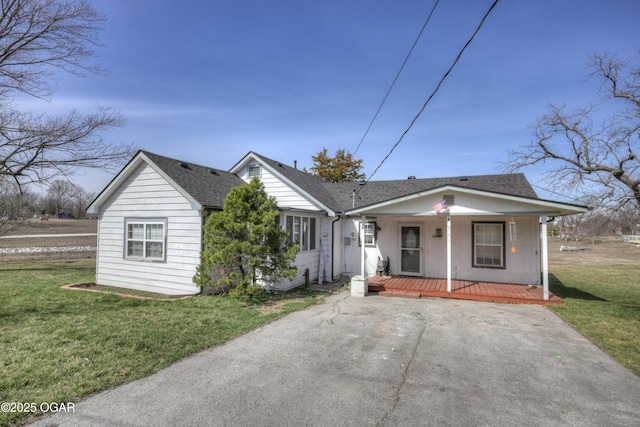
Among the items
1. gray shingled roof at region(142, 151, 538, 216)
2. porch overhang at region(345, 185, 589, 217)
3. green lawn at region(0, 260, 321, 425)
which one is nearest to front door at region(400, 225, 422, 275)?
→ gray shingled roof at region(142, 151, 538, 216)

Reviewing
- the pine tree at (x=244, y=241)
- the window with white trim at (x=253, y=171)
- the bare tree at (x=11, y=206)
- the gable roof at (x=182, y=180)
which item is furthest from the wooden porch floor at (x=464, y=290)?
the bare tree at (x=11, y=206)

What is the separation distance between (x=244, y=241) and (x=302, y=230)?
314 cm

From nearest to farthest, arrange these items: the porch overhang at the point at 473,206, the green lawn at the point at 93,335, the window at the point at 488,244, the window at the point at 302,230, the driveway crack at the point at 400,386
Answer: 1. the driveway crack at the point at 400,386
2. the green lawn at the point at 93,335
3. the porch overhang at the point at 473,206
4. the window at the point at 302,230
5. the window at the point at 488,244

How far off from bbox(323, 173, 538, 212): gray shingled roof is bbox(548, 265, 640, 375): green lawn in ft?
13.2

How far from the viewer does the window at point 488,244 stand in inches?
452

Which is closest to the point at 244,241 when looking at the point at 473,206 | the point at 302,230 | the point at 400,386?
the point at 302,230

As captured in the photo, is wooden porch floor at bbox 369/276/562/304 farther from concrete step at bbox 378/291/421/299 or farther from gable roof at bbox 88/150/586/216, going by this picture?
gable roof at bbox 88/150/586/216

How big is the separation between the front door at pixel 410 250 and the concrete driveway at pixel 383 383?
5.92 metres


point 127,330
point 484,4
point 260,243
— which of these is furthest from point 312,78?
point 127,330

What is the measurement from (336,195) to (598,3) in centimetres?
1125

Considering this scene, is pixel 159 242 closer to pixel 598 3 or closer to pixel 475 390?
pixel 475 390

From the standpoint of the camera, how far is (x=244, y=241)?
8.71m

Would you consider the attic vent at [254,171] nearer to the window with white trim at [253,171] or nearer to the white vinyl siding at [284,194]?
the window with white trim at [253,171]

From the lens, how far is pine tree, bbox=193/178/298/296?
8.55 meters
